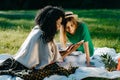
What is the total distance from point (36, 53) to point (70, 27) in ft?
3.89

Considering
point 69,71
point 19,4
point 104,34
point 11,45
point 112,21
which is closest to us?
point 69,71

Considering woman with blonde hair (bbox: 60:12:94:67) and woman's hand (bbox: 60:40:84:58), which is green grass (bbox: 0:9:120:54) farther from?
woman's hand (bbox: 60:40:84:58)

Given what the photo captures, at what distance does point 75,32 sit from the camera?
8.51m

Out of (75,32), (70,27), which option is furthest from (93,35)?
(70,27)

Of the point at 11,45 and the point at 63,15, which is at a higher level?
the point at 63,15

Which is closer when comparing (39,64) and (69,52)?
(39,64)

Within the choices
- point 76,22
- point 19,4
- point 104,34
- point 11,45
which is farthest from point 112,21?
point 19,4

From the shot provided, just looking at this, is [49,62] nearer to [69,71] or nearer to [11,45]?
[69,71]

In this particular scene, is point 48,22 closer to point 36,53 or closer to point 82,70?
point 36,53

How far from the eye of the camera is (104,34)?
11898 millimetres

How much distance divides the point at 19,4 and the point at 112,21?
17065 millimetres

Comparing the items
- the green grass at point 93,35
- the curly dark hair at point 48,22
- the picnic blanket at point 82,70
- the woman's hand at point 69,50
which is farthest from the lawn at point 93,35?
the curly dark hair at point 48,22

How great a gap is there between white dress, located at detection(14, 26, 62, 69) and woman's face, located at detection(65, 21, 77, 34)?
892mm

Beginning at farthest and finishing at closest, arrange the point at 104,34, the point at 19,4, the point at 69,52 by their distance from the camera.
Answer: the point at 19,4 → the point at 104,34 → the point at 69,52
